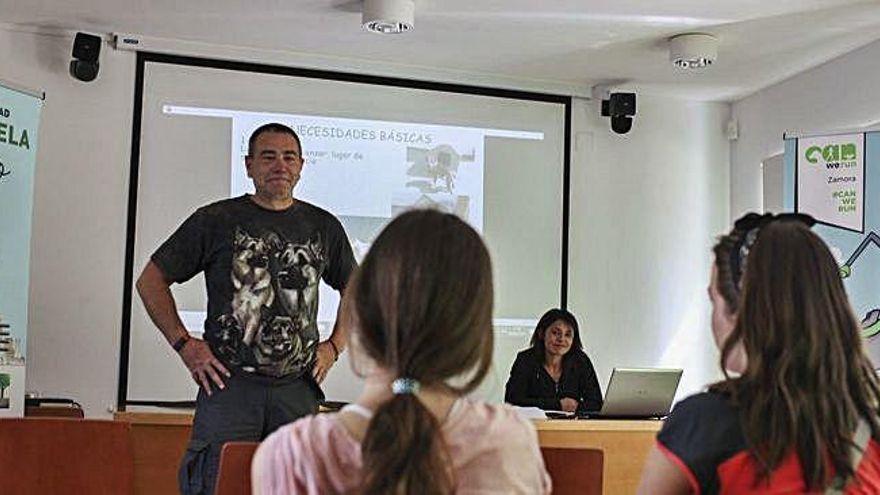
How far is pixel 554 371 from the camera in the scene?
517 cm

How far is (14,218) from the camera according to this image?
4172 mm

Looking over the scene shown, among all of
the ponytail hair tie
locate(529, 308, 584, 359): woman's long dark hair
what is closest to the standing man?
the ponytail hair tie

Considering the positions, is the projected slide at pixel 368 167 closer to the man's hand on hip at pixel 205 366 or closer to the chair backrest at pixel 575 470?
the man's hand on hip at pixel 205 366

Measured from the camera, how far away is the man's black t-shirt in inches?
109

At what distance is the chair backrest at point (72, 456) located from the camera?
237cm

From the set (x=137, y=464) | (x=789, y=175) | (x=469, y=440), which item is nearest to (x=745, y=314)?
(x=469, y=440)

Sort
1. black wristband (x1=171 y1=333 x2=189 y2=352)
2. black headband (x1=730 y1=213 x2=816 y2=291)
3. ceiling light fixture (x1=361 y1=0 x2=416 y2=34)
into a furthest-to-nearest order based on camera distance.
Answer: ceiling light fixture (x1=361 y1=0 x2=416 y2=34) → black wristband (x1=171 y1=333 x2=189 y2=352) → black headband (x1=730 y1=213 x2=816 y2=291)

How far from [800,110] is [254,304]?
3.81 meters

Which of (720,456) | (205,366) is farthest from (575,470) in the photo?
(205,366)

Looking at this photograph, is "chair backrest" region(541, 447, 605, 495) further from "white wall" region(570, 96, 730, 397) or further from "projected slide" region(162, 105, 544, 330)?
"white wall" region(570, 96, 730, 397)

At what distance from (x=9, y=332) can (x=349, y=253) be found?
1.86 m

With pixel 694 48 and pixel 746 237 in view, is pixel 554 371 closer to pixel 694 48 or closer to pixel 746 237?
pixel 694 48

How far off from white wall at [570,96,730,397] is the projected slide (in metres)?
0.67

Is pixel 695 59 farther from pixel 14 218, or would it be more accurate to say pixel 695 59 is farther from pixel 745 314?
pixel 745 314
